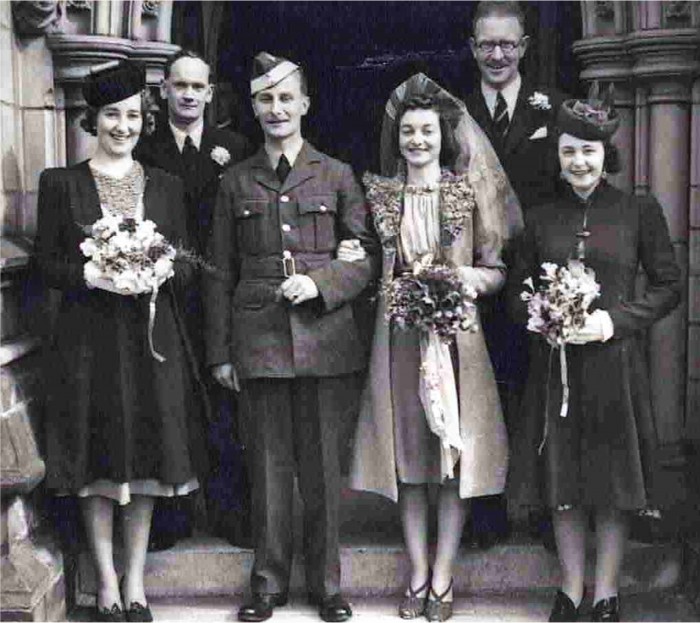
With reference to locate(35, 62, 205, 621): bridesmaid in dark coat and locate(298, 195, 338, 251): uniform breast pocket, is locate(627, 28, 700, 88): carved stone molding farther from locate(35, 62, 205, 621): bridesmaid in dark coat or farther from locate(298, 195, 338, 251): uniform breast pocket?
locate(35, 62, 205, 621): bridesmaid in dark coat

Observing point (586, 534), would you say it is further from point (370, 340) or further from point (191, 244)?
point (191, 244)

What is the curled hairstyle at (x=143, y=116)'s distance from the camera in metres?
5.05

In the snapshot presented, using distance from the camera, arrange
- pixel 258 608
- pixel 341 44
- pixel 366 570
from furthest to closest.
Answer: pixel 341 44 < pixel 366 570 < pixel 258 608

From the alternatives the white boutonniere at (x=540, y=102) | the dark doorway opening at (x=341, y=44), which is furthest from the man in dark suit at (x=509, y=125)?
the dark doorway opening at (x=341, y=44)

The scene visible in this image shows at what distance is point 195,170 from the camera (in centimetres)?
546

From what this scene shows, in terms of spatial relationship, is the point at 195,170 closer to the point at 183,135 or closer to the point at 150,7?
the point at 183,135

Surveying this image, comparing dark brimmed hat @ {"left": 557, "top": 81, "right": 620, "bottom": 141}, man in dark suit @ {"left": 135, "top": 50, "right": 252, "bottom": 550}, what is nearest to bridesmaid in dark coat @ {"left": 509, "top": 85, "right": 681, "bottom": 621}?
dark brimmed hat @ {"left": 557, "top": 81, "right": 620, "bottom": 141}

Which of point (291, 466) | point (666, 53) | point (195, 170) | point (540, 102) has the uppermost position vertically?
point (666, 53)

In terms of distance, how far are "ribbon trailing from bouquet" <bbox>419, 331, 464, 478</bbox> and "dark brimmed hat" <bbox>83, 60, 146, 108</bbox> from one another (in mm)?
1366

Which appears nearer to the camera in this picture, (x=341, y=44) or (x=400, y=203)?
(x=400, y=203)

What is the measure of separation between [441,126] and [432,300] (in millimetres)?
Result: 709

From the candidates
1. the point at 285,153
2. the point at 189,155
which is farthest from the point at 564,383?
the point at 189,155

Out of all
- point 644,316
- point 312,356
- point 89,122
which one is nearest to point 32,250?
point 89,122

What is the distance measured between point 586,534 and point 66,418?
6.98ft
